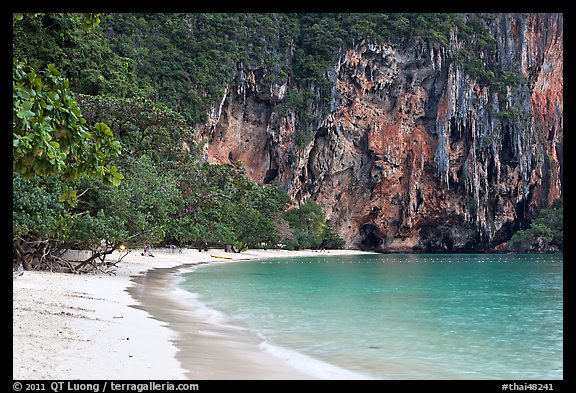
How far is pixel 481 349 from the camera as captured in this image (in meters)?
9.70

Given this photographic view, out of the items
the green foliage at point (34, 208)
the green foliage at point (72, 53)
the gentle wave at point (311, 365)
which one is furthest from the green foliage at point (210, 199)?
the gentle wave at point (311, 365)

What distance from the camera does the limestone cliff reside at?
60.9 meters

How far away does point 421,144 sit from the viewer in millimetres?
65938

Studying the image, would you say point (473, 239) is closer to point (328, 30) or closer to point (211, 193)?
point (328, 30)

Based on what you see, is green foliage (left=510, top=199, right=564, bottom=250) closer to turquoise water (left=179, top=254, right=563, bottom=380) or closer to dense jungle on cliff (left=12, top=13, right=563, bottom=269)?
dense jungle on cliff (left=12, top=13, right=563, bottom=269)

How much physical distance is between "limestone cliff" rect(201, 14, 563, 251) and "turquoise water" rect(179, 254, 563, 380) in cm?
3938

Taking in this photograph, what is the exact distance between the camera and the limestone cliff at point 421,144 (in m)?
60.9

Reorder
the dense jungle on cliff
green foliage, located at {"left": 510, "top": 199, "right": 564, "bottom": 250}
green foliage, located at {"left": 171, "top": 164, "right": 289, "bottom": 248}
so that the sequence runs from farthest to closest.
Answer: green foliage, located at {"left": 510, "top": 199, "right": 564, "bottom": 250} → the dense jungle on cliff → green foliage, located at {"left": 171, "top": 164, "right": 289, "bottom": 248}

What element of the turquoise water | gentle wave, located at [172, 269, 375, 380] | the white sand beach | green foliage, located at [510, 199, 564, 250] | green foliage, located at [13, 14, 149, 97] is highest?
green foliage, located at [13, 14, 149, 97]

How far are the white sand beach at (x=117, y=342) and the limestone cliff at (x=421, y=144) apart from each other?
156 ft

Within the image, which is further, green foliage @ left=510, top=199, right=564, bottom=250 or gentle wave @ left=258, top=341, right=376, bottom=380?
green foliage @ left=510, top=199, right=564, bottom=250

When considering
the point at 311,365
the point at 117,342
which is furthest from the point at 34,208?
the point at 311,365

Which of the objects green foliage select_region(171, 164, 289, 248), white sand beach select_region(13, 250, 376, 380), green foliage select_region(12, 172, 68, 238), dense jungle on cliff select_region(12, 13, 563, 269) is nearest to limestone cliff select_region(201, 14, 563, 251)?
dense jungle on cliff select_region(12, 13, 563, 269)

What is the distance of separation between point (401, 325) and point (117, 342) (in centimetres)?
675
